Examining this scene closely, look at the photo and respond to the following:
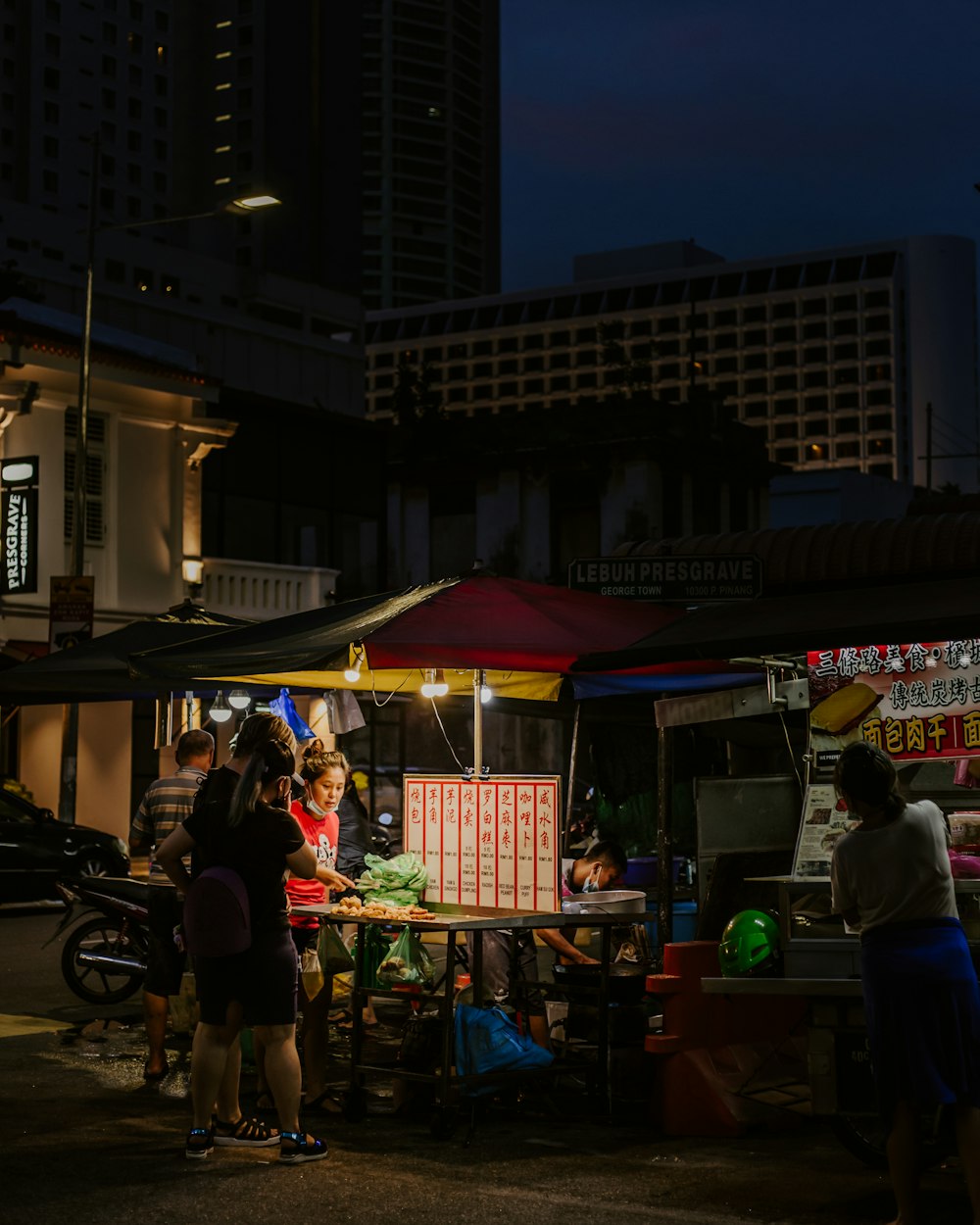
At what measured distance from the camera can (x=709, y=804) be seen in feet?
35.8

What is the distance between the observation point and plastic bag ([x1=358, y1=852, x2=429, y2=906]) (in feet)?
31.2

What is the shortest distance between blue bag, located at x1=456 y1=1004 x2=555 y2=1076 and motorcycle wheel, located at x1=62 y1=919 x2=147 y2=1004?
490 centimetres

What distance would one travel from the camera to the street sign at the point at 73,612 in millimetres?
22438

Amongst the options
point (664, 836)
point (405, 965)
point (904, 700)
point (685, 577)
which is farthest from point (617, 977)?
point (685, 577)

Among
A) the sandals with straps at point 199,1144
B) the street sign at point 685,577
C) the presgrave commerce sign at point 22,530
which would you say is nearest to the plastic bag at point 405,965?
the sandals with straps at point 199,1144

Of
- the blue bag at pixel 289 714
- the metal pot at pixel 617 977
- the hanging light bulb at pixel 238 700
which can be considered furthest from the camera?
the hanging light bulb at pixel 238 700

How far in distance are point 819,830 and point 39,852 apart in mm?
14856

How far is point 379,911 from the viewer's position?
9180 mm

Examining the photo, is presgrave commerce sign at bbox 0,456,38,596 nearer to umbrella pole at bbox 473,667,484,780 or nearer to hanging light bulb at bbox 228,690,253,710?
hanging light bulb at bbox 228,690,253,710

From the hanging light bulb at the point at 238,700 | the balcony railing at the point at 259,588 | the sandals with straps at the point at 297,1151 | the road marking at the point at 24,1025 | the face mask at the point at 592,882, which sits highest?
the balcony railing at the point at 259,588

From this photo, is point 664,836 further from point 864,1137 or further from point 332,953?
point 864,1137

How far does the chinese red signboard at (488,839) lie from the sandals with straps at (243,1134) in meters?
1.95

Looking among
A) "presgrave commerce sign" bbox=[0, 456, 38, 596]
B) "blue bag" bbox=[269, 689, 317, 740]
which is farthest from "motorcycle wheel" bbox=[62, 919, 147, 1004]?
"presgrave commerce sign" bbox=[0, 456, 38, 596]

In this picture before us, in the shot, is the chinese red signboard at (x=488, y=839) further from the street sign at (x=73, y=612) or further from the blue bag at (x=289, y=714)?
the street sign at (x=73, y=612)
